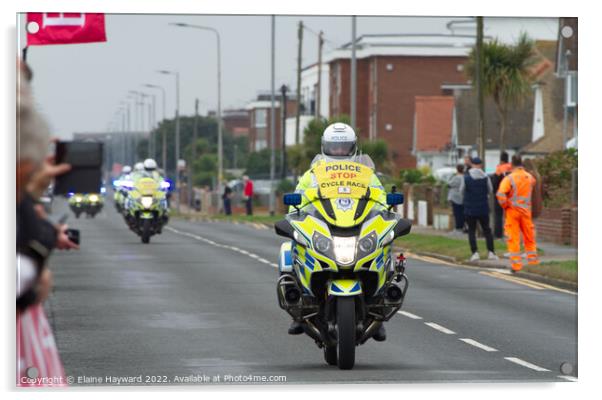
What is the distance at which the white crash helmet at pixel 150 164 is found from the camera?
25.4 m

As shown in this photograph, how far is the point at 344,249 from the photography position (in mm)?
11875

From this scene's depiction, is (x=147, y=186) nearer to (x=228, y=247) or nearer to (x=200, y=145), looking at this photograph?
(x=228, y=247)

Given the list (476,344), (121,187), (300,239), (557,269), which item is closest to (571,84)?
(557,269)

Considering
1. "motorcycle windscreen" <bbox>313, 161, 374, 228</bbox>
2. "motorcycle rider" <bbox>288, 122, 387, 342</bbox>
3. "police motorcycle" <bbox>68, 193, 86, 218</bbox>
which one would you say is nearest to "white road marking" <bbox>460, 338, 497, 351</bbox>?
"motorcycle rider" <bbox>288, 122, 387, 342</bbox>

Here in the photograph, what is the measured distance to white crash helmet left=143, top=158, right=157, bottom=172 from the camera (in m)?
25.4

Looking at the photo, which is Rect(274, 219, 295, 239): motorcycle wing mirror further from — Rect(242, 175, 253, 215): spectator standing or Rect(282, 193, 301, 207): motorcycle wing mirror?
Rect(242, 175, 253, 215): spectator standing

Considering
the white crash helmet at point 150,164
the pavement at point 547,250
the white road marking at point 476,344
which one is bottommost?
the pavement at point 547,250

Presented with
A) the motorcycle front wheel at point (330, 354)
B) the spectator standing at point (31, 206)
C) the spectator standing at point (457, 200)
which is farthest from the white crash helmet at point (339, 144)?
the spectator standing at point (457, 200)

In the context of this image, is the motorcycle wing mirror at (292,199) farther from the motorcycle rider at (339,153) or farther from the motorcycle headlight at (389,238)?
the motorcycle headlight at (389,238)

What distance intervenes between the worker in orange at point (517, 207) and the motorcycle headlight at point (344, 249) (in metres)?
12.3

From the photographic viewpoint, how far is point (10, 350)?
10.9m

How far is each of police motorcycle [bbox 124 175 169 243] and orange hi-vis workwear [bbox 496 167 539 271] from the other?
7.49 metres

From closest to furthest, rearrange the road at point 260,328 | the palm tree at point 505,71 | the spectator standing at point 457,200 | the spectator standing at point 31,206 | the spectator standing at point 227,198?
1. the spectator standing at point 31,206
2. the road at point 260,328
3. the palm tree at point 505,71
4. the spectator standing at point 457,200
5. the spectator standing at point 227,198

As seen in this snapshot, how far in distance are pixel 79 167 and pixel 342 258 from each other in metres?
4.96
